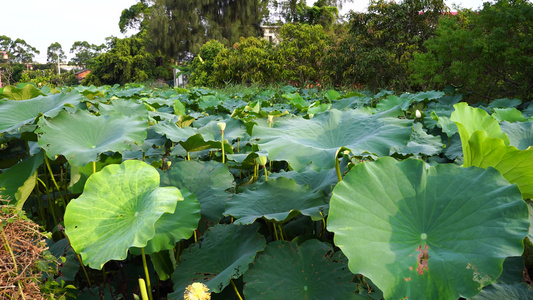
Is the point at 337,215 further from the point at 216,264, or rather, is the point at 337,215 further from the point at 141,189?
the point at 141,189

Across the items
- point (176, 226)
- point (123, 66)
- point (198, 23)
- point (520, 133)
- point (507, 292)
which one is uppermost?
point (198, 23)

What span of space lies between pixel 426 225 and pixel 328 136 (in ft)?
1.33

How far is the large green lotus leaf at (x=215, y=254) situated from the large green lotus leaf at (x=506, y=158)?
57cm

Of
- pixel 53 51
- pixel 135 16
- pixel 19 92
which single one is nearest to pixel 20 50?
pixel 53 51

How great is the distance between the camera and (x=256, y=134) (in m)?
1.06

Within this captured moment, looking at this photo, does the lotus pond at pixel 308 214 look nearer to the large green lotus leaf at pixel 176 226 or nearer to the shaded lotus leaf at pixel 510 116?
the large green lotus leaf at pixel 176 226

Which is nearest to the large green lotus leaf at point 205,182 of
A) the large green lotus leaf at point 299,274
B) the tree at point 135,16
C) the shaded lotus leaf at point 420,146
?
the large green lotus leaf at point 299,274

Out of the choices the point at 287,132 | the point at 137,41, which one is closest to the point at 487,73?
the point at 287,132

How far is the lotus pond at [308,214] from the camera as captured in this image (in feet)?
2.16

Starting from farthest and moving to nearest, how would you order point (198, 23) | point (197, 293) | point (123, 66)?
point (198, 23), point (123, 66), point (197, 293)

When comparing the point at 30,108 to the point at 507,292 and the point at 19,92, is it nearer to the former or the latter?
the point at 19,92

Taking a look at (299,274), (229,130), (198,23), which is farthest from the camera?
(198,23)

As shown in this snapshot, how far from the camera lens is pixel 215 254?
37.6 inches

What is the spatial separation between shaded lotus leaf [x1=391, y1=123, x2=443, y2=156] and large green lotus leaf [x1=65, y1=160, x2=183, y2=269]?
0.81m
